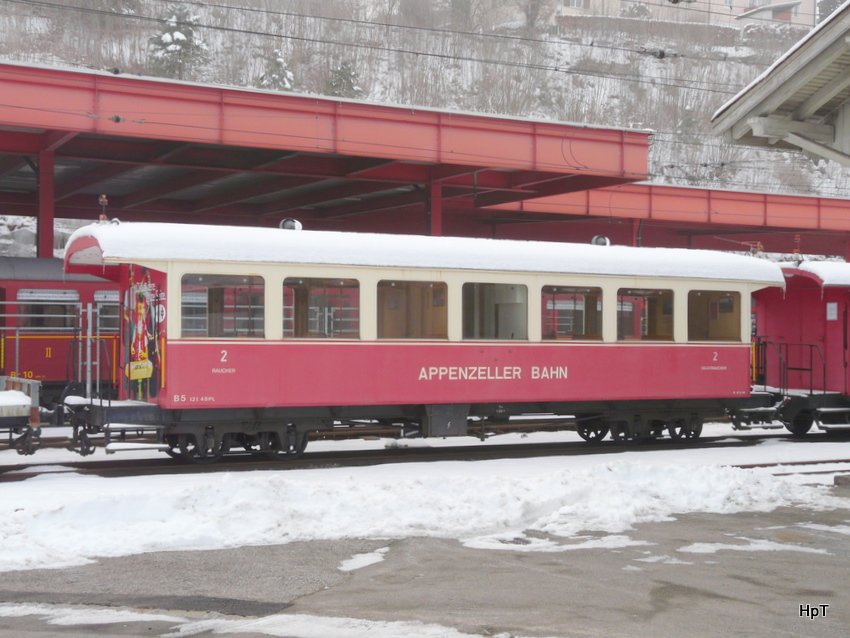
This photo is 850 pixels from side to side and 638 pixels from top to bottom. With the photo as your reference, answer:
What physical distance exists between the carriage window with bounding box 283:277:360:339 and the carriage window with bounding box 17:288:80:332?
758 cm

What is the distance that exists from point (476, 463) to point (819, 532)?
5.73m

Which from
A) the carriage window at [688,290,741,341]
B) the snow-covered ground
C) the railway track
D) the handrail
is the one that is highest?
the carriage window at [688,290,741,341]

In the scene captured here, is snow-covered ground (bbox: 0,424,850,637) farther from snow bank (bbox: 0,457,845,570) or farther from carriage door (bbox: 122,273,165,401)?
carriage door (bbox: 122,273,165,401)

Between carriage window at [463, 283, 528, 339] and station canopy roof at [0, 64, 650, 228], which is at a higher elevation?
station canopy roof at [0, 64, 650, 228]

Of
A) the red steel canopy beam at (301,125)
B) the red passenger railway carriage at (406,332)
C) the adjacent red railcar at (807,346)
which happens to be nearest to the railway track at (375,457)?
the red passenger railway carriage at (406,332)

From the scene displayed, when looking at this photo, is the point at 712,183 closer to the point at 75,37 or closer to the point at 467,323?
the point at 75,37

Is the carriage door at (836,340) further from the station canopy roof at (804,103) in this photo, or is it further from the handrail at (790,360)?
the station canopy roof at (804,103)

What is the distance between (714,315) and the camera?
59.6 feet

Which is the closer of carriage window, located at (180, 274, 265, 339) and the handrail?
carriage window, located at (180, 274, 265, 339)

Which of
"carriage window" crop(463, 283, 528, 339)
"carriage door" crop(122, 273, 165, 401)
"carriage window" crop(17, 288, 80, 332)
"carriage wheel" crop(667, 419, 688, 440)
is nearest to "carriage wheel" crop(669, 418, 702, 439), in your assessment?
"carriage wheel" crop(667, 419, 688, 440)

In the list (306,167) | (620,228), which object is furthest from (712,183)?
(306,167)

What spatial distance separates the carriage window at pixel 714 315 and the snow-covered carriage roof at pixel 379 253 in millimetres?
339

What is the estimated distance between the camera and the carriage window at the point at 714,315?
58.9 feet

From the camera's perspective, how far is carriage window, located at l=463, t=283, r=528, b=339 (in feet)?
53.2
